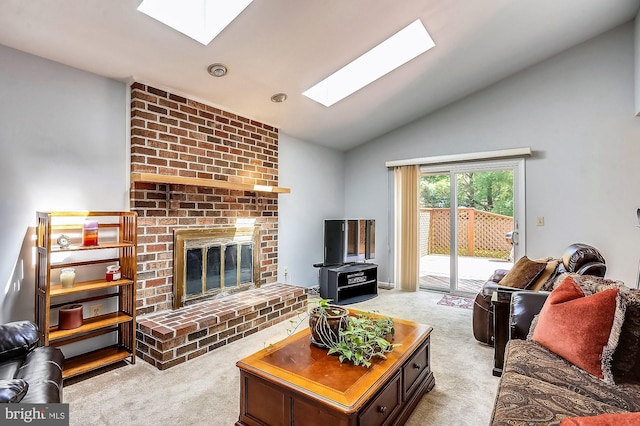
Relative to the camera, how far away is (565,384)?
1418 millimetres

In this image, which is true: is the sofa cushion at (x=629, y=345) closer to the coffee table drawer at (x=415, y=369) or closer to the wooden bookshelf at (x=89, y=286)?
the coffee table drawer at (x=415, y=369)

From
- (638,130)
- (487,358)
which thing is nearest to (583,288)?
(487,358)

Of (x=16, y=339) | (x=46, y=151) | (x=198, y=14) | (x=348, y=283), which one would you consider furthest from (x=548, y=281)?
(x=46, y=151)

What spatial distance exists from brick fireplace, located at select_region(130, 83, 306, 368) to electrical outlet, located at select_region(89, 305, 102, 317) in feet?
0.87

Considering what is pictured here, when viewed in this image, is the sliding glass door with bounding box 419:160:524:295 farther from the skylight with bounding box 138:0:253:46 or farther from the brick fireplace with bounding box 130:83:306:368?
the skylight with bounding box 138:0:253:46

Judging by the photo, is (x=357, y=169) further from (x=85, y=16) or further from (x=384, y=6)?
(x=85, y=16)

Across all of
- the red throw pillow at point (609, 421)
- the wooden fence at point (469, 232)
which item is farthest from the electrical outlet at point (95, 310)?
the wooden fence at point (469, 232)

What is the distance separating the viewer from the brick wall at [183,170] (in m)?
2.76

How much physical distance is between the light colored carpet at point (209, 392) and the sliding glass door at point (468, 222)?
180 centimetres

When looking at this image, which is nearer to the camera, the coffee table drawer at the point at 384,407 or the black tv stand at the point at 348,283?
the coffee table drawer at the point at 384,407

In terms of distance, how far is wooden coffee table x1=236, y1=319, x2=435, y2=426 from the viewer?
4.52 feet

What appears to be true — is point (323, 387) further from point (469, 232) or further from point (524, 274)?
point (469, 232)

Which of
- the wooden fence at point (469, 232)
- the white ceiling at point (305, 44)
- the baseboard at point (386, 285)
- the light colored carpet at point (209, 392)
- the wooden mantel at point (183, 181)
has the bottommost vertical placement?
the light colored carpet at point (209, 392)

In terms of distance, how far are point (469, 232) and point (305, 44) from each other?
332 centimetres
